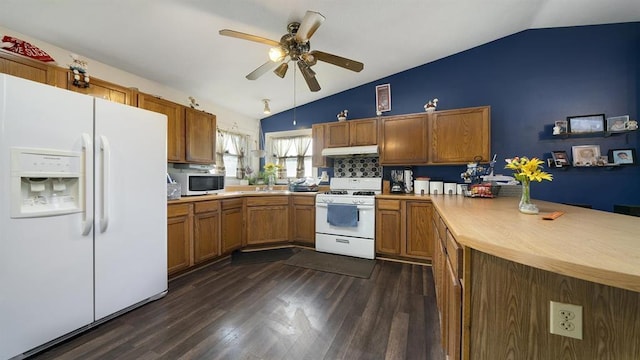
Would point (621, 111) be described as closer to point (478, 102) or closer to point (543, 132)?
point (543, 132)

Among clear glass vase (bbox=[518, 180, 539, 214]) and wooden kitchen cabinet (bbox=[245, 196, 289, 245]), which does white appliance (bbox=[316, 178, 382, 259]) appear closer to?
wooden kitchen cabinet (bbox=[245, 196, 289, 245])

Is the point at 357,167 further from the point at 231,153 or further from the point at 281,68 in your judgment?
the point at 231,153

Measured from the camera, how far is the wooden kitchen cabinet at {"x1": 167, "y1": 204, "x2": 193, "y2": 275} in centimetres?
240

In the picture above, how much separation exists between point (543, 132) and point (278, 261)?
3.77 metres

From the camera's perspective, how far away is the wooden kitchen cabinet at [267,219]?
135 inches

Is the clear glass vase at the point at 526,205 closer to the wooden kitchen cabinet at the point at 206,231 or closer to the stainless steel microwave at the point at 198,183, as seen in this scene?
the wooden kitchen cabinet at the point at 206,231

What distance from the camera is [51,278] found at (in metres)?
1.47

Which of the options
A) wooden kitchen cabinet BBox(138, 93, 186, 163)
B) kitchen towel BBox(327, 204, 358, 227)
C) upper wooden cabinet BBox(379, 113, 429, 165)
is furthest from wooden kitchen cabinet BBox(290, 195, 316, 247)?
wooden kitchen cabinet BBox(138, 93, 186, 163)

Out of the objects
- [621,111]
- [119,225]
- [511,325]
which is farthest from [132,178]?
[621,111]

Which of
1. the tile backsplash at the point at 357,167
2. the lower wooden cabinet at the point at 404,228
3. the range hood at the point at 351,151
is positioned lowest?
the lower wooden cabinet at the point at 404,228

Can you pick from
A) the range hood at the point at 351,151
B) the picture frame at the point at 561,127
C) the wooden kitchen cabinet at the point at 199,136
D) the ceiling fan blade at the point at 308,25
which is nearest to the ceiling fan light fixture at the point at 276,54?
the ceiling fan blade at the point at 308,25

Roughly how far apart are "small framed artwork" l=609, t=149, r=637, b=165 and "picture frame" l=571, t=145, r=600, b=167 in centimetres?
11

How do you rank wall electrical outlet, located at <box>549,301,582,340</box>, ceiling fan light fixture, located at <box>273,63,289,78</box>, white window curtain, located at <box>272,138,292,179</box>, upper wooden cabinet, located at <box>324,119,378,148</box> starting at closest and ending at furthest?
wall electrical outlet, located at <box>549,301,582,340</box>, ceiling fan light fixture, located at <box>273,63,289,78</box>, upper wooden cabinet, located at <box>324,119,378,148</box>, white window curtain, located at <box>272,138,292,179</box>

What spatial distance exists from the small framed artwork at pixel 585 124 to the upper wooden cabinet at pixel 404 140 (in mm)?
1573
